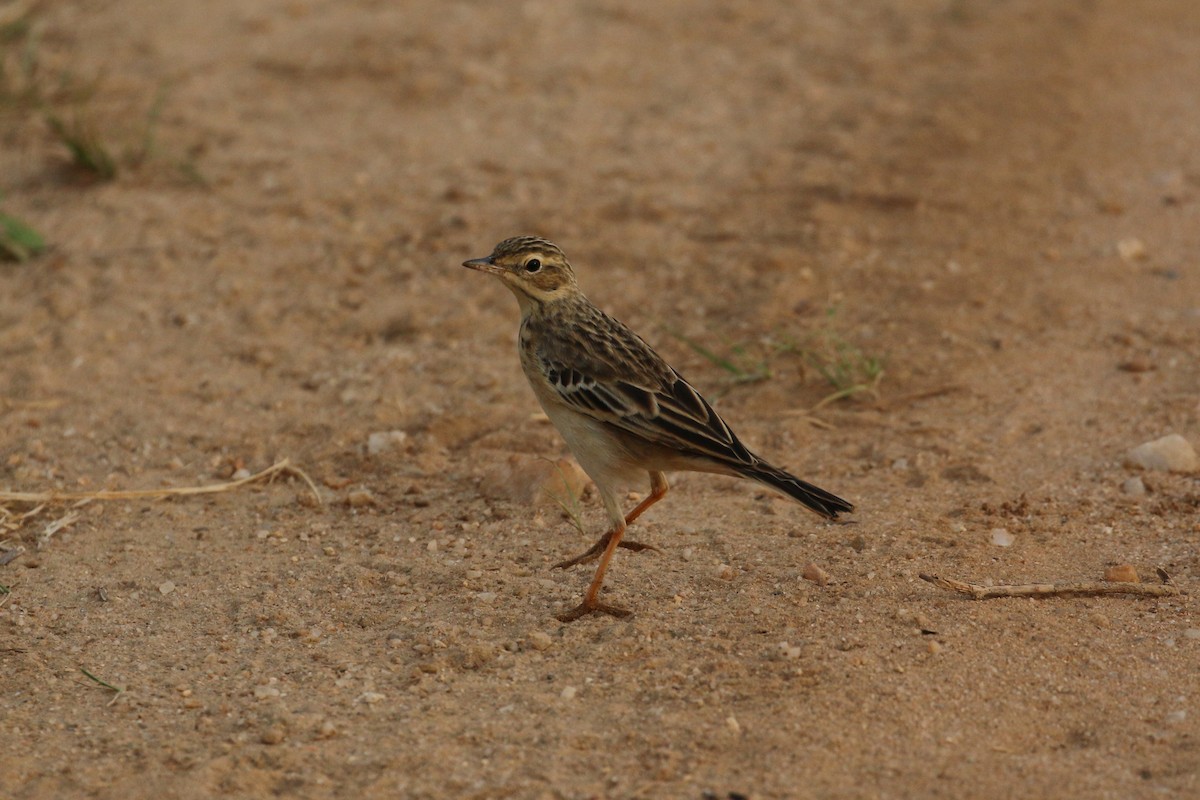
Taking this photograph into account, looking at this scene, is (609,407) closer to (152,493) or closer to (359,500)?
(359,500)

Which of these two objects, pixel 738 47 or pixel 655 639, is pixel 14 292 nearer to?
pixel 655 639

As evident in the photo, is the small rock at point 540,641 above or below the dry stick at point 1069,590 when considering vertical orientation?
below

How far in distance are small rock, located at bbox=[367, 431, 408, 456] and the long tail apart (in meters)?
2.42

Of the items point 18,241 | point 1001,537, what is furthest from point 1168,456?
point 18,241

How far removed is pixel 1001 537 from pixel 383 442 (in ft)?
10.3

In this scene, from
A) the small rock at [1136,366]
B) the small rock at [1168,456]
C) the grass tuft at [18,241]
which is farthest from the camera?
the grass tuft at [18,241]

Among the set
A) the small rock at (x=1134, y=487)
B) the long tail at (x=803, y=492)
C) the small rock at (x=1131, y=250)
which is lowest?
the small rock at (x=1134, y=487)

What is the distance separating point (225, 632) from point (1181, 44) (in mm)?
9800

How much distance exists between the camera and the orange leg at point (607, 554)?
5.73 meters

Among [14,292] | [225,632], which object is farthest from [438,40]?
[225,632]

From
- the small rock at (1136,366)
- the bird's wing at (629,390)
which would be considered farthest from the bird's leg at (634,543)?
the small rock at (1136,366)

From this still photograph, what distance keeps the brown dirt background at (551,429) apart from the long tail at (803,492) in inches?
20.6

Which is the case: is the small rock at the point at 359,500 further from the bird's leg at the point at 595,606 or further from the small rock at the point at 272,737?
the small rock at the point at 272,737

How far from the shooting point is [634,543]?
6.29 m
